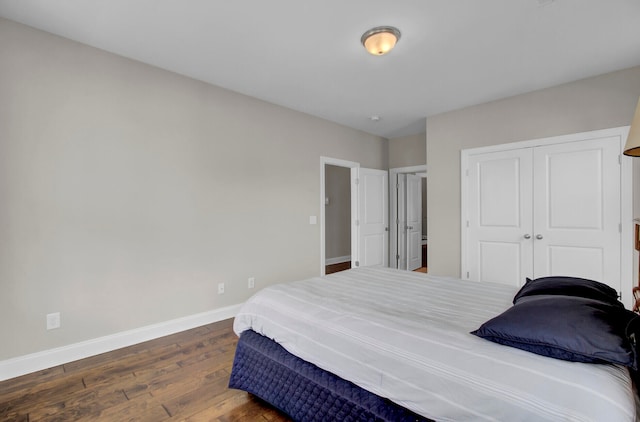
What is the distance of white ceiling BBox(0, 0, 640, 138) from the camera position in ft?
6.79

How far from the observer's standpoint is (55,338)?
7.80ft

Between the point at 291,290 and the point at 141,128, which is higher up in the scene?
the point at 141,128

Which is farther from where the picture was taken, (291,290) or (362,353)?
(291,290)

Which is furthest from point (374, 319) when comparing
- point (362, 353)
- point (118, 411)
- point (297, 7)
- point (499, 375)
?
point (297, 7)

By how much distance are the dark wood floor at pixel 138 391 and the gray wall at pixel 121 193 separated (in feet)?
1.03

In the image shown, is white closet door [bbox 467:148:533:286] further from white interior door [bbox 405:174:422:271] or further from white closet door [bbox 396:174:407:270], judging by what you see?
white interior door [bbox 405:174:422:271]

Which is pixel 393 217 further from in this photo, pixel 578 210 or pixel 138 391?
pixel 138 391

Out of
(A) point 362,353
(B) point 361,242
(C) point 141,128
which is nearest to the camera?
(A) point 362,353

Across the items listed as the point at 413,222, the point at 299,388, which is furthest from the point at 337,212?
the point at 299,388

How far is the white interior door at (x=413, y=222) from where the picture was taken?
578 centimetres

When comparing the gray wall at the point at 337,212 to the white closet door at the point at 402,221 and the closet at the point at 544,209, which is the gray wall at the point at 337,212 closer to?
the white closet door at the point at 402,221

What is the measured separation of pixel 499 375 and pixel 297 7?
92.6 inches

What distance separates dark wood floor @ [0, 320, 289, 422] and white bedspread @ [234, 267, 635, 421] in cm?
46

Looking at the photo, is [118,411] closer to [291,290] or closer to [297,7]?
[291,290]
